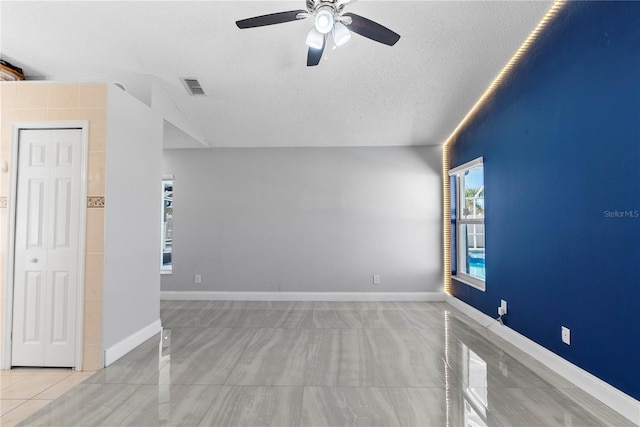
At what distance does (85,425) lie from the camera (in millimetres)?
2025

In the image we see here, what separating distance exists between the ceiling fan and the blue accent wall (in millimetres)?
1408

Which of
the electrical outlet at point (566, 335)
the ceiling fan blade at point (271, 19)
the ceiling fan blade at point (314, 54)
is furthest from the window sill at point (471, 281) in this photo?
the ceiling fan blade at point (271, 19)

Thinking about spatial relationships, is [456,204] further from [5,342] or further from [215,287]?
[5,342]

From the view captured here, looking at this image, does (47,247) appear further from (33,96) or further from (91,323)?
(33,96)

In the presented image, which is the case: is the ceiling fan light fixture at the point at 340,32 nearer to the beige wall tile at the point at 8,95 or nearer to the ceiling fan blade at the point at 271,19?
the ceiling fan blade at the point at 271,19

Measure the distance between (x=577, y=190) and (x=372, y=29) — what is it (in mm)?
1893

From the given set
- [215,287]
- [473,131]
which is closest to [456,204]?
[473,131]

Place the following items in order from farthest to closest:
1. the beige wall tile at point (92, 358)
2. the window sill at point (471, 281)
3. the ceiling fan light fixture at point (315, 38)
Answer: the window sill at point (471, 281) < the beige wall tile at point (92, 358) < the ceiling fan light fixture at point (315, 38)

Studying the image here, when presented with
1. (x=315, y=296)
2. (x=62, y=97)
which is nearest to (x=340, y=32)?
(x=62, y=97)

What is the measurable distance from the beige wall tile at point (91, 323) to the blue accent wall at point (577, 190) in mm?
3734

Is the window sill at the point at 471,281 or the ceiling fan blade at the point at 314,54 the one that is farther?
the window sill at the point at 471,281

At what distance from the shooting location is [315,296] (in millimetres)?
5504

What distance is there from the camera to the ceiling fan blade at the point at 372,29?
2.31 m

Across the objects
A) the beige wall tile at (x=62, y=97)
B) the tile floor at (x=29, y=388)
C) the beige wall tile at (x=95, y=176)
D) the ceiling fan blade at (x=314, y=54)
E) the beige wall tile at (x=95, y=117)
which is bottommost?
the tile floor at (x=29, y=388)
